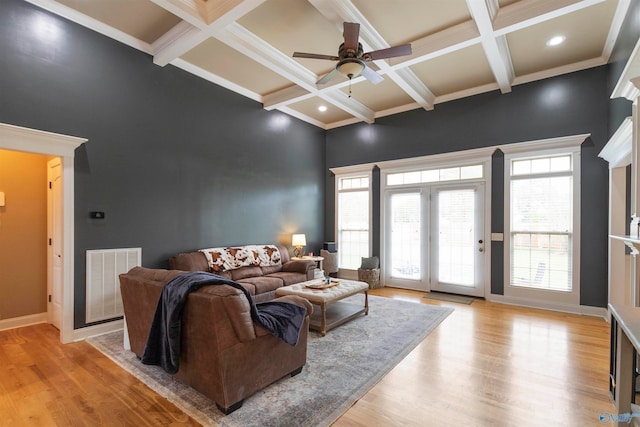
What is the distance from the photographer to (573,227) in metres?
4.66

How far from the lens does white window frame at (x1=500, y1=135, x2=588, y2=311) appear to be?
4.62 metres

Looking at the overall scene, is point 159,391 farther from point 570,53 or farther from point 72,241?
point 570,53

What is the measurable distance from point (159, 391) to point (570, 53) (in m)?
6.29

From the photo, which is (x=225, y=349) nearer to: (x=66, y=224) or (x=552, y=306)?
(x=66, y=224)

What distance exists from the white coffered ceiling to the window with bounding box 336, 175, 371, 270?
2249 mm

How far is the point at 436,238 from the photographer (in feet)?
19.4

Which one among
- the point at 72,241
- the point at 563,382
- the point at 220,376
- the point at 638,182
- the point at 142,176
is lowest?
the point at 563,382

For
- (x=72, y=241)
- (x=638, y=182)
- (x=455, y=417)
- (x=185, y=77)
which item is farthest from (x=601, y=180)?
(x=72, y=241)

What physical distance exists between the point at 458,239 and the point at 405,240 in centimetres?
102

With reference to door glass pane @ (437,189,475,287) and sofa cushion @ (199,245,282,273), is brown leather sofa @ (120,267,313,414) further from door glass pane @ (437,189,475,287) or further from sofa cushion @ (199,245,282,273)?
door glass pane @ (437,189,475,287)

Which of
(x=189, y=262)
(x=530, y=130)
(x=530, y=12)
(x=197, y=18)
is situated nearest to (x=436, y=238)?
(x=530, y=130)

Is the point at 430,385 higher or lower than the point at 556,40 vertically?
lower

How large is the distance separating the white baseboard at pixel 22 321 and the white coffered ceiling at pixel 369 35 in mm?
3702

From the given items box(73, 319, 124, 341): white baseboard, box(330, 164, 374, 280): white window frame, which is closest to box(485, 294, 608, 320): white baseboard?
box(330, 164, 374, 280): white window frame
